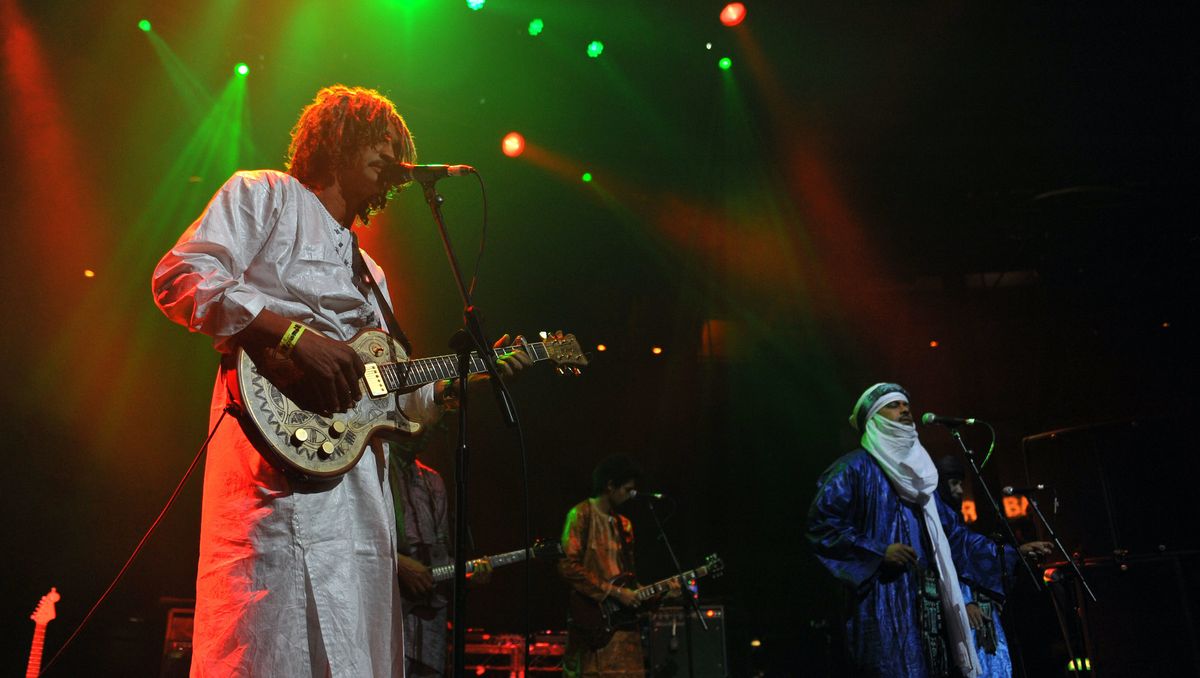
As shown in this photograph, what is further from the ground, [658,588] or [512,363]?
[512,363]

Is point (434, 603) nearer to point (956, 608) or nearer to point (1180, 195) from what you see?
point (956, 608)

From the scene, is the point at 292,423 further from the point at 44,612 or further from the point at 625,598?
the point at 44,612

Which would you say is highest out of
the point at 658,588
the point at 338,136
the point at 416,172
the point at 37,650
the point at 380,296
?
the point at 338,136

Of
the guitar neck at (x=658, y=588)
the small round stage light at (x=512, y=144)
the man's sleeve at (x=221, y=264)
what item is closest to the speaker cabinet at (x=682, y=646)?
the guitar neck at (x=658, y=588)

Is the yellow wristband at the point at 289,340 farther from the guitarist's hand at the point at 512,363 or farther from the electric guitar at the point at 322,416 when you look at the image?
the guitarist's hand at the point at 512,363

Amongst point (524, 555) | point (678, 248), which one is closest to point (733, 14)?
point (678, 248)

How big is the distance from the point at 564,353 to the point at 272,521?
153cm

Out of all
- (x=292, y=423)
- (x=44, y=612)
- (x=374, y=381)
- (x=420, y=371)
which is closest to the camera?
(x=292, y=423)

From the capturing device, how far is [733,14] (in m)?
7.95

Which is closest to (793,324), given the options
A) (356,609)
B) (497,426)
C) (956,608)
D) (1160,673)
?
(497,426)

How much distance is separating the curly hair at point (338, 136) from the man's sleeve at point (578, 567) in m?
5.03

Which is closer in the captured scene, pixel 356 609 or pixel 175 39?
pixel 356 609

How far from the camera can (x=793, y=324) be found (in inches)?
516

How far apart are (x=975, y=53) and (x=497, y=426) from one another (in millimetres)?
7298
